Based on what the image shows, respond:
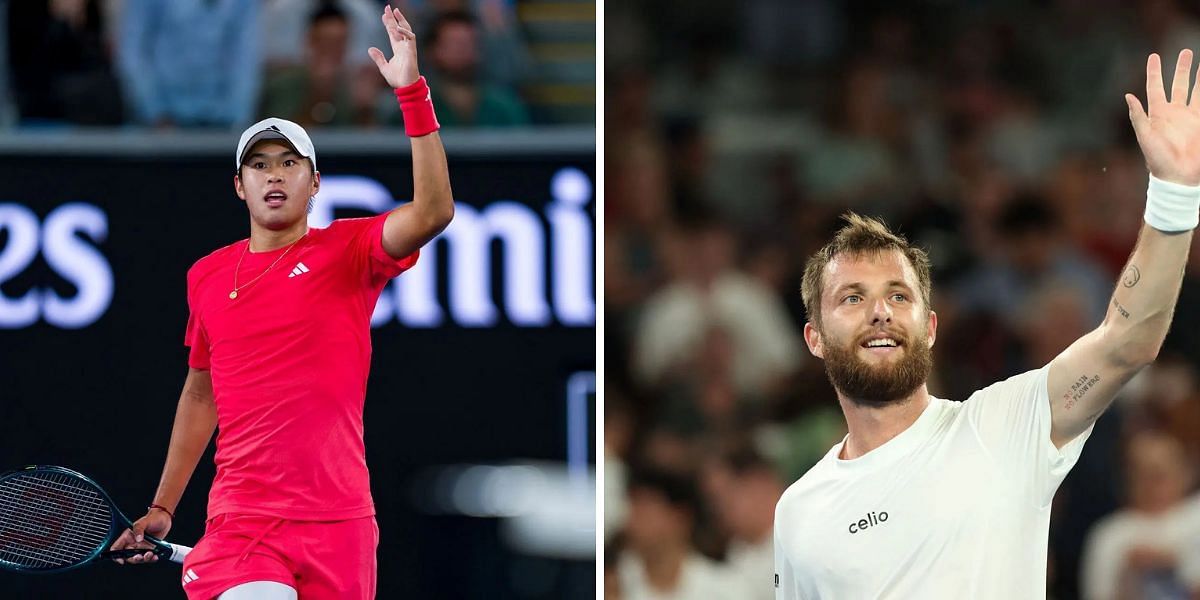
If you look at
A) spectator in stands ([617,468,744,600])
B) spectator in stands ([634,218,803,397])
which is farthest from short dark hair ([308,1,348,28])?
spectator in stands ([617,468,744,600])

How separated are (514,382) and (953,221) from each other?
2.29 metres

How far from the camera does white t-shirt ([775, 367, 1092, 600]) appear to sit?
3.15 metres

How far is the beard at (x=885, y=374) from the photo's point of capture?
3373 mm

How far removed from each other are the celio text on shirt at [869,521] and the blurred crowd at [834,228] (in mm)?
2243

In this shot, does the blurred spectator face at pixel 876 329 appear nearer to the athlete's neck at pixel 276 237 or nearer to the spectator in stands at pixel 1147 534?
the athlete's neck at pixel 276 237

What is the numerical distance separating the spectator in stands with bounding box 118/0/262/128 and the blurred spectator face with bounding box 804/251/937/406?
156 inches

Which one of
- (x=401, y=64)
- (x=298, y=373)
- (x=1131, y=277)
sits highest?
(x=401, y=64)

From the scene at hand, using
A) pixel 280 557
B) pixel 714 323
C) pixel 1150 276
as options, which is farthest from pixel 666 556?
pixel 1150 276

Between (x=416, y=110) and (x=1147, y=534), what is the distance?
3.55m

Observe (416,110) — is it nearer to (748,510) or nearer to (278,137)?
(278,137)

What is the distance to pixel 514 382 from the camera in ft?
21.3

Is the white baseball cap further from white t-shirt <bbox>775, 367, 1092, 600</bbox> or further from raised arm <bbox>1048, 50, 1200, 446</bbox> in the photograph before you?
raised arm <bbox>1048, 50, 1200, 446</bbox>

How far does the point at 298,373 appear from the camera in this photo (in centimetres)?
400

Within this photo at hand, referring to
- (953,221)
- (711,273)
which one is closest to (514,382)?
(711,273)
